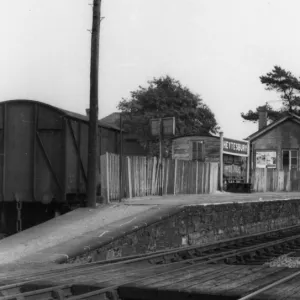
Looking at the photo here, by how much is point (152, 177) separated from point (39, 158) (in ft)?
16.7

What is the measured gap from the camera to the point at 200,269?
8258 millimetres

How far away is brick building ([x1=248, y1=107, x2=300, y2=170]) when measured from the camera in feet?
147

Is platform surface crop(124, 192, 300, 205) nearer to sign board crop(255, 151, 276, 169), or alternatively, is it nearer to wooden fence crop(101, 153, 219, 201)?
wooden fence crop(101, 153, 219, 201)

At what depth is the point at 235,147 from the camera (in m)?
27.7

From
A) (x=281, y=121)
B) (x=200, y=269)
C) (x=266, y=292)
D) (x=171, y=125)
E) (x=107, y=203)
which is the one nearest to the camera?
(x=266, y=292)

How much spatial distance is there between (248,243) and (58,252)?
650 centimetres

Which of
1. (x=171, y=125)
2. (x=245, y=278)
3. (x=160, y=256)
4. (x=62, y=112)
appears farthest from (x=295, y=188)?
(x=245, y=278)

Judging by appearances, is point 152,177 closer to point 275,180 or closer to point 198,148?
point 275,180

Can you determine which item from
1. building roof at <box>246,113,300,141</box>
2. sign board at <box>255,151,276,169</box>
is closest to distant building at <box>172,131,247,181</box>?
building roof at <box>246,113,300,141</box>

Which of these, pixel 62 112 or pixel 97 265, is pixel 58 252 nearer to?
pixel 97 265

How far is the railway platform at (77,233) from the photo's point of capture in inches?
376

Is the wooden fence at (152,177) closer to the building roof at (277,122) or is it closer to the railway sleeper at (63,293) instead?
the railway sleeper at (63,293)

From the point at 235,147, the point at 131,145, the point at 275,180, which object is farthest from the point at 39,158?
the point at 275,180

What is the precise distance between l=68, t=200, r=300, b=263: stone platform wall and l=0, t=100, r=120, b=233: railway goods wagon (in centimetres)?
315
